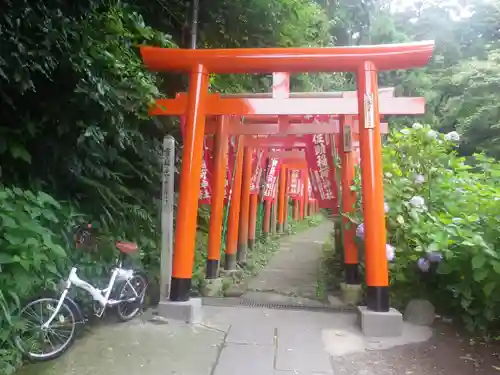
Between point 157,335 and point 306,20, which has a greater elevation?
point 306,20

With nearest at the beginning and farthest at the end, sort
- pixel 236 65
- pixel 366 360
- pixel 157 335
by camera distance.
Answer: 1. pixel 366 360
2. pixel 157 335
3. pixel 236 65

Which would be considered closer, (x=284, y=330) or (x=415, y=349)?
(x=415, y=349)

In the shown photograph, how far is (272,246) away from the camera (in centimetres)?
1670

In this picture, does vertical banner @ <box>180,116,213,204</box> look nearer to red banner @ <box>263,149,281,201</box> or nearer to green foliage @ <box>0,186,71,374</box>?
green foliage @ <box>0,186,71,374</box>

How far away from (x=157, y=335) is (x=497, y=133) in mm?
10251

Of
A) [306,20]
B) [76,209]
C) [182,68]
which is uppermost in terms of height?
[306,20]

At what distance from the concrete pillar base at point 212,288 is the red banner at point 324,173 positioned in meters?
2.39

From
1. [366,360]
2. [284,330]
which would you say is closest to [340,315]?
[284,330]

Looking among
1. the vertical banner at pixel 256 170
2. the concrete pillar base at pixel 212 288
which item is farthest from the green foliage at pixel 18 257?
the vertical banner at pixel 256 170

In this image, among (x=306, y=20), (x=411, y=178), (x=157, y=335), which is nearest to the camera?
(x=157, y=335)

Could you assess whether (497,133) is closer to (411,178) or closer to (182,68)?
(411,178)

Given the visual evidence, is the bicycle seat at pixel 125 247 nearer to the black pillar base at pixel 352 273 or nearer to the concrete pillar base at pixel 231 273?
the black pillar base at pixel 352 273

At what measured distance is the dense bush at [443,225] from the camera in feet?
16.7

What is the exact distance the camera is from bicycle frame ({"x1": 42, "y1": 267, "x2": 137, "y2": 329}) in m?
4.17
